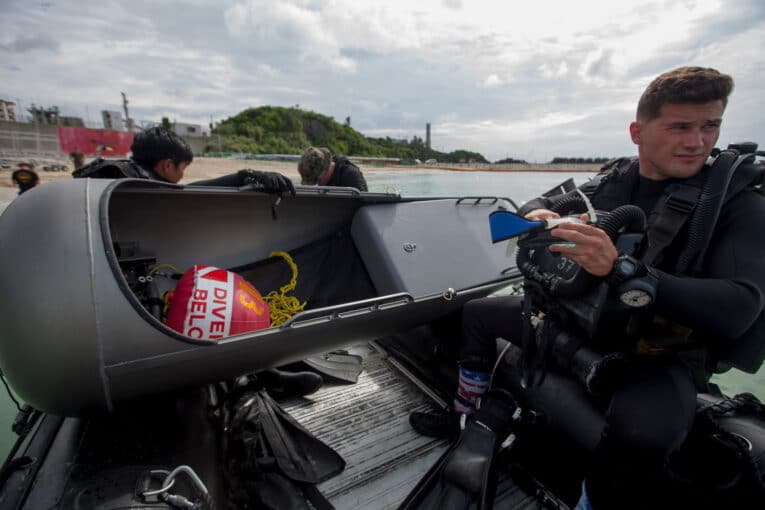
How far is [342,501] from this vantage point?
152cm

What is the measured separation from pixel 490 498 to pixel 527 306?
0.71 meters

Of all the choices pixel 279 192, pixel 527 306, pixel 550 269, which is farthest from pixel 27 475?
pixel 550 269

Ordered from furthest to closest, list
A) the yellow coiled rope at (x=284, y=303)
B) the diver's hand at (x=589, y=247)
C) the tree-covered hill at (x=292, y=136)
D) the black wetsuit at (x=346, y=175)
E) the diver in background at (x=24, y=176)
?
the tree-covered hill at (x=292, y=136) < the black wetsuit at (x=346, y=175) < the diver in background at (x=24, y=176) < the yellow coiled rope at (x=284, y=303) < the diver's hand at (x=589, y=247)

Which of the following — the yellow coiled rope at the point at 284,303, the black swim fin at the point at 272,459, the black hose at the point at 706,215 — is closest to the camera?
the black hose at the point at 706,215

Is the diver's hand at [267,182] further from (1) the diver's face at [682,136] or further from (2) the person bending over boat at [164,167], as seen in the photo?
(1) the diver's face at [682,136]

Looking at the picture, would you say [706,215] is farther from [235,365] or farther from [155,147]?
[155,147]

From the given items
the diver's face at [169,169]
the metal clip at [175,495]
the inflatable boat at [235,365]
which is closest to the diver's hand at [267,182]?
the inflatable boat at [235,365]

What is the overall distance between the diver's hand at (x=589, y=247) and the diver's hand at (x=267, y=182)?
1.40 m

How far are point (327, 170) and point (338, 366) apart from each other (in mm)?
2026

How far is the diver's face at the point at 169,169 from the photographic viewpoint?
2.25 m

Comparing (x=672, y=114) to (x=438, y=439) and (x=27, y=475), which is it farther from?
(x=27, y=475)

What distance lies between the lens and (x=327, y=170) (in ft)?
11.9

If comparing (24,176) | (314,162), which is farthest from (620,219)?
(24,176)

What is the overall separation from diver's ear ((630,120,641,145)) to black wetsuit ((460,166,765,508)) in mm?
445
